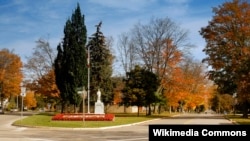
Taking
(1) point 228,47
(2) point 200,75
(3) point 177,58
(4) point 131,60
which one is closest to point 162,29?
(3) point 177,58

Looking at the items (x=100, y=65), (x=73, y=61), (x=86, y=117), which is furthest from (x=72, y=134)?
(x=100, y=65)

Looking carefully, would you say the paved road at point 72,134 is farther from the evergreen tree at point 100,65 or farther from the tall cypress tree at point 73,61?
the evergreen tree at point 100,65

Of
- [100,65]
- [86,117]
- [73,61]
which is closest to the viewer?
[86,117]

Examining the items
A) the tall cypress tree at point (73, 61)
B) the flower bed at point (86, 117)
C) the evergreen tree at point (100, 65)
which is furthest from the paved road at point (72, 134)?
the evergreen tree at point (100, 65)

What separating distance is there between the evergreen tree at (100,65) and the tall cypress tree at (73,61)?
948cm

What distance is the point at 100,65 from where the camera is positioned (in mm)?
60625

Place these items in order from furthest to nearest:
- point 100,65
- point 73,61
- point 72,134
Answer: point 100,65
point 73,61
point 72,134

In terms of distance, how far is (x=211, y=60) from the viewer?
52.8m

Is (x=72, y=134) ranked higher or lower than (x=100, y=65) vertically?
lower

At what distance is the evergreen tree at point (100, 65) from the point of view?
60.6 metres

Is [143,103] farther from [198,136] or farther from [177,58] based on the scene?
[198,136]

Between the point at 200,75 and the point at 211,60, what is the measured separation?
3888cm

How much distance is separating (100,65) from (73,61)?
1207 cm

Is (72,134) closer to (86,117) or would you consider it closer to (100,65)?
(86,117)
